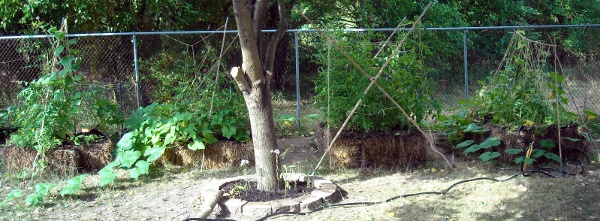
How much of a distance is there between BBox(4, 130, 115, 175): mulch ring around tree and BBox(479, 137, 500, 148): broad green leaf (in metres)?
4.34

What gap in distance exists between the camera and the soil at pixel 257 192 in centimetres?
514

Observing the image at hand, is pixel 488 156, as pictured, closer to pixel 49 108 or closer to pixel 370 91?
pixel 370 91

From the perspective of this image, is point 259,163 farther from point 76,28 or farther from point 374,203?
point 76,28

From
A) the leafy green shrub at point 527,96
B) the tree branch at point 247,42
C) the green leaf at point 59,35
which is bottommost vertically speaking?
the leafy green shrub at point 527,96

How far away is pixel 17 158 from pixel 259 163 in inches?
122

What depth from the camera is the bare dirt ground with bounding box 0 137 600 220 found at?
4.83 meters

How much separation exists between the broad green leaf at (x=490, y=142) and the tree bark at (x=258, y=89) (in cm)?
253

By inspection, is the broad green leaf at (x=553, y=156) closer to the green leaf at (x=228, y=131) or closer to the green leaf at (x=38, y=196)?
the green leaf at (x=228, y=131)

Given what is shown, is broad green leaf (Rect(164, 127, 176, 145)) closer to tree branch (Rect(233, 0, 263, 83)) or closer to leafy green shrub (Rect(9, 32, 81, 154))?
leafy green shrub (Rect(9, 32, 81, 154))

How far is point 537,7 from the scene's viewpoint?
14.9 m

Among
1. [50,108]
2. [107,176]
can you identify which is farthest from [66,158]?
[107,176]

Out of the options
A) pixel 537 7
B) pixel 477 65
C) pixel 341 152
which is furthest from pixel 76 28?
pixel 537 7

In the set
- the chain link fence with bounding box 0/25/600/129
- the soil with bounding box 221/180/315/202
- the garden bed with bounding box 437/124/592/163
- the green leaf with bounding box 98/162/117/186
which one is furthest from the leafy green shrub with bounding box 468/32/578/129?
the green leaf with bounding box 98/162/117/186

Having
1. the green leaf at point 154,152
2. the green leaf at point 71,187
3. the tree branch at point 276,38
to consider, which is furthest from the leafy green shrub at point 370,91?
the green leaf at point 71,187
